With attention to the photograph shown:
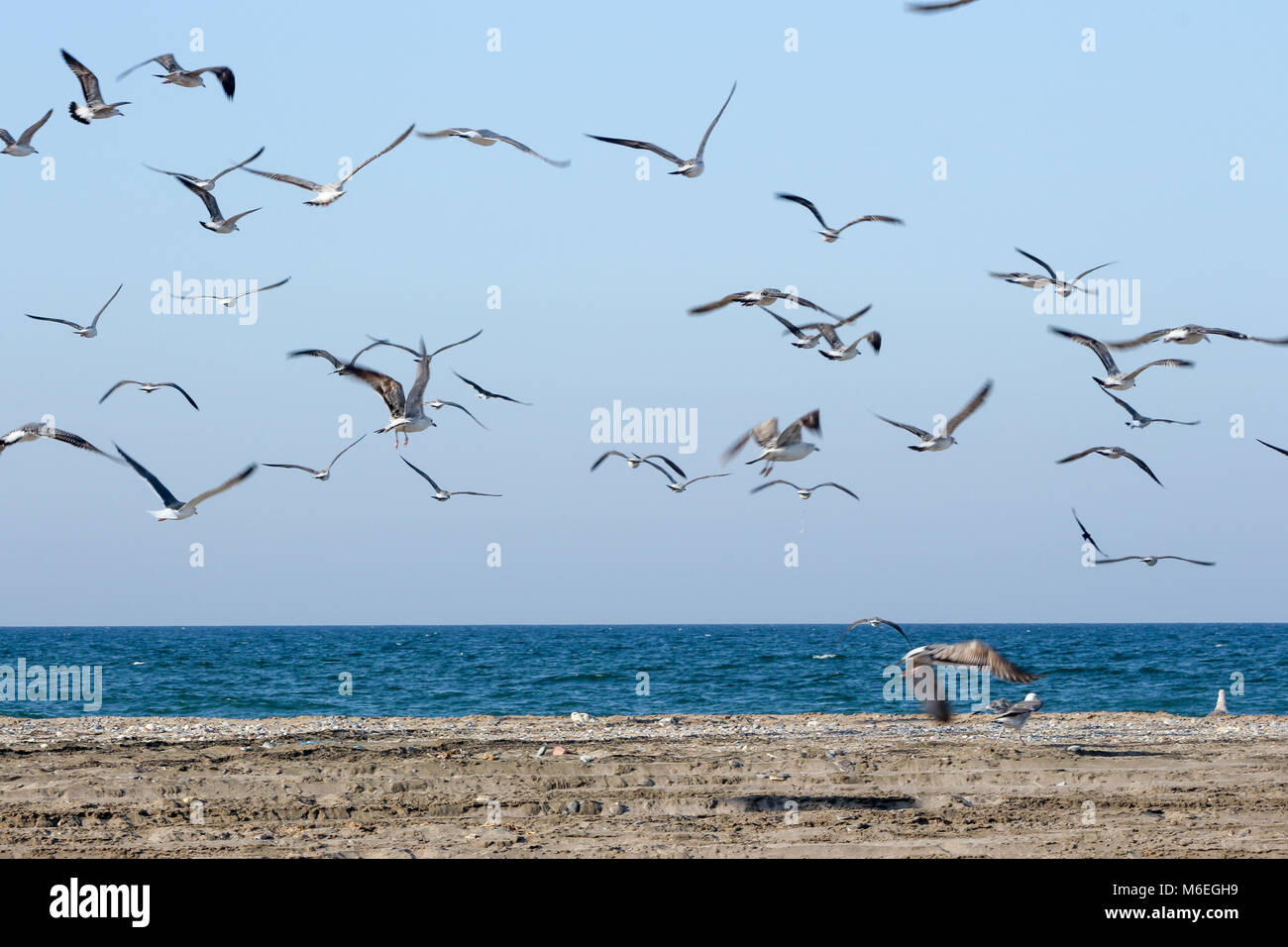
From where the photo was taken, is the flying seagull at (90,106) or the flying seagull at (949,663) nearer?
the flying seagull at (949,663)

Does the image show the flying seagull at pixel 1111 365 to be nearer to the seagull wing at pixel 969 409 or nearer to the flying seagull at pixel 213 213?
the seagull wing at pixel 969 409

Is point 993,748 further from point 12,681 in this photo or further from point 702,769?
point 12,681

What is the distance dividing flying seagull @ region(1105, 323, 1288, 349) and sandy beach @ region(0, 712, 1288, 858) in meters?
5.07

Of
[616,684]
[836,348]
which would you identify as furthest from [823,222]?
[616,684]

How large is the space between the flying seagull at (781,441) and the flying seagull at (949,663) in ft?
12.9

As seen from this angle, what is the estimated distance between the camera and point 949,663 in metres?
14.2

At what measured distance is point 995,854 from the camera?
471 inches

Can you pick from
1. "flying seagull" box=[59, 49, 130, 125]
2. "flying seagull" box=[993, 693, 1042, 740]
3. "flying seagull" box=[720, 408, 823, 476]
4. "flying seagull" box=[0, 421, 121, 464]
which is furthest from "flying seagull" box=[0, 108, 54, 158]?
"flying seagull" box=[993, 693, 1042, 740]

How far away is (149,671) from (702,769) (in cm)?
4198

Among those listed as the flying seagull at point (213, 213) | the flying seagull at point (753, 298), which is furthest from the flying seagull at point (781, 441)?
the flying seagull at point (213, 213)

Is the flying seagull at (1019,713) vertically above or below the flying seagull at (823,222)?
below

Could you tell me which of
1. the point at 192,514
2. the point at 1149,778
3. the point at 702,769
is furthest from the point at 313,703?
the point at 1149,778

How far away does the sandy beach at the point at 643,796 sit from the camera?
1234 centimetres

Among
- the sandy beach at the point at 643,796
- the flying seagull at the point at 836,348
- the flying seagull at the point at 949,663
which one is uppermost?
the flying seagull at the point at 836,348
